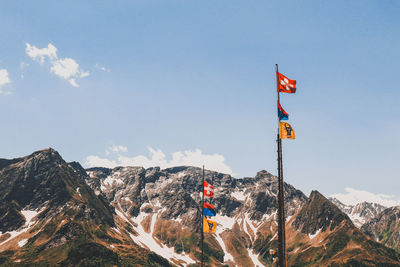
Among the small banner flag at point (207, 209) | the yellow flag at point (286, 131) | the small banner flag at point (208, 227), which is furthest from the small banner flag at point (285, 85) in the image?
the small banner flag at point (208, 227)

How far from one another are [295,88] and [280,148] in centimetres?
701

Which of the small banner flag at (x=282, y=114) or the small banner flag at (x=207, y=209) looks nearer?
the small banner flag at (x=282, y=114)

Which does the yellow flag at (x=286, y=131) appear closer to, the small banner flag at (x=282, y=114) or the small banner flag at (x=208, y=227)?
the small banner flag at (x=282, y=114)

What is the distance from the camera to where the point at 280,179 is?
28422 millimetres

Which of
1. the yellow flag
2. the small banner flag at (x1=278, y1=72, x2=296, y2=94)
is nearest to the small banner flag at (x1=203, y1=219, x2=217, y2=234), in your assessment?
the yellow flag

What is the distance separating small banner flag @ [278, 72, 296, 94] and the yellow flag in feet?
11.8

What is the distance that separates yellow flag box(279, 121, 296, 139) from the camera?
30484mm

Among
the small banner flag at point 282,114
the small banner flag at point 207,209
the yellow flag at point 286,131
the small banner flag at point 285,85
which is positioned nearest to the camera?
the yellow flag at point 286,131

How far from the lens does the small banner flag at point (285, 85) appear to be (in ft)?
105

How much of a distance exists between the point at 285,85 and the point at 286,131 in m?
4.87

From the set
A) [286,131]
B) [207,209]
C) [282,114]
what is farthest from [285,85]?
[207,209]

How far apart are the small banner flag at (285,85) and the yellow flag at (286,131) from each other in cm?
360

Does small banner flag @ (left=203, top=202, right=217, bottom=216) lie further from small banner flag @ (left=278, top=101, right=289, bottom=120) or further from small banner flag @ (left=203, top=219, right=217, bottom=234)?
small banner flag @ (left=278, top=101, right=289, bottom=120)

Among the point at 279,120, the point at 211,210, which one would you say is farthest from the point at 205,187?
the point at 279,120
